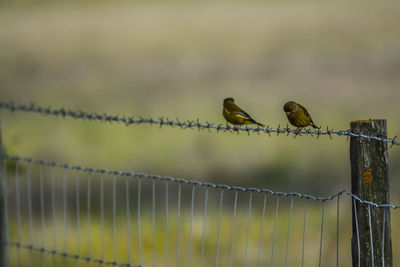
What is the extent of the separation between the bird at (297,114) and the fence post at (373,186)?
0.84 m

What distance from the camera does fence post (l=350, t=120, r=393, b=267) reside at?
14.1 ft

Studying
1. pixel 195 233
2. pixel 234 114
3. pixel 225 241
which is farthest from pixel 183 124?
pixel 195 233

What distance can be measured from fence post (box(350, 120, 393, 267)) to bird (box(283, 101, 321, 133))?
2.77 ft

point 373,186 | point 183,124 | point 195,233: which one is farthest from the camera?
point 195,233

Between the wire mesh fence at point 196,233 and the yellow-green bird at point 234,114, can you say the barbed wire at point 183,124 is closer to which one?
the yellow-green bird at point 234,114

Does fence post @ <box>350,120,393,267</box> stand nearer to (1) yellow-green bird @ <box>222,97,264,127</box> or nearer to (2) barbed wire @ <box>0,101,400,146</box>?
(2) barbed wire @ <box>0,101,400,146</box>

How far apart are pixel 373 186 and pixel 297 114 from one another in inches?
40.4

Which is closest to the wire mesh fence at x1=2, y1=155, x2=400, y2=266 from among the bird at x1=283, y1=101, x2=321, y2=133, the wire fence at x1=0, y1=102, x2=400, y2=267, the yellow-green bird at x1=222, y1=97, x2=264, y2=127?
the wire fence at x1=0, y1=102, x2=400, y2=267

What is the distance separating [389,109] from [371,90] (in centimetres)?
174

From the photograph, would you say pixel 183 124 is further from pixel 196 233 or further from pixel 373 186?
pixel 196 233

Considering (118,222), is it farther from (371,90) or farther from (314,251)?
(371,90)

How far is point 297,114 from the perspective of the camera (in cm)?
520

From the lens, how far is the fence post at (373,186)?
4.29 meters

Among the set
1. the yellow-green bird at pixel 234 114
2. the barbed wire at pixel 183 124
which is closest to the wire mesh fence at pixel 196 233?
the barbed wire at pixel 183 124
